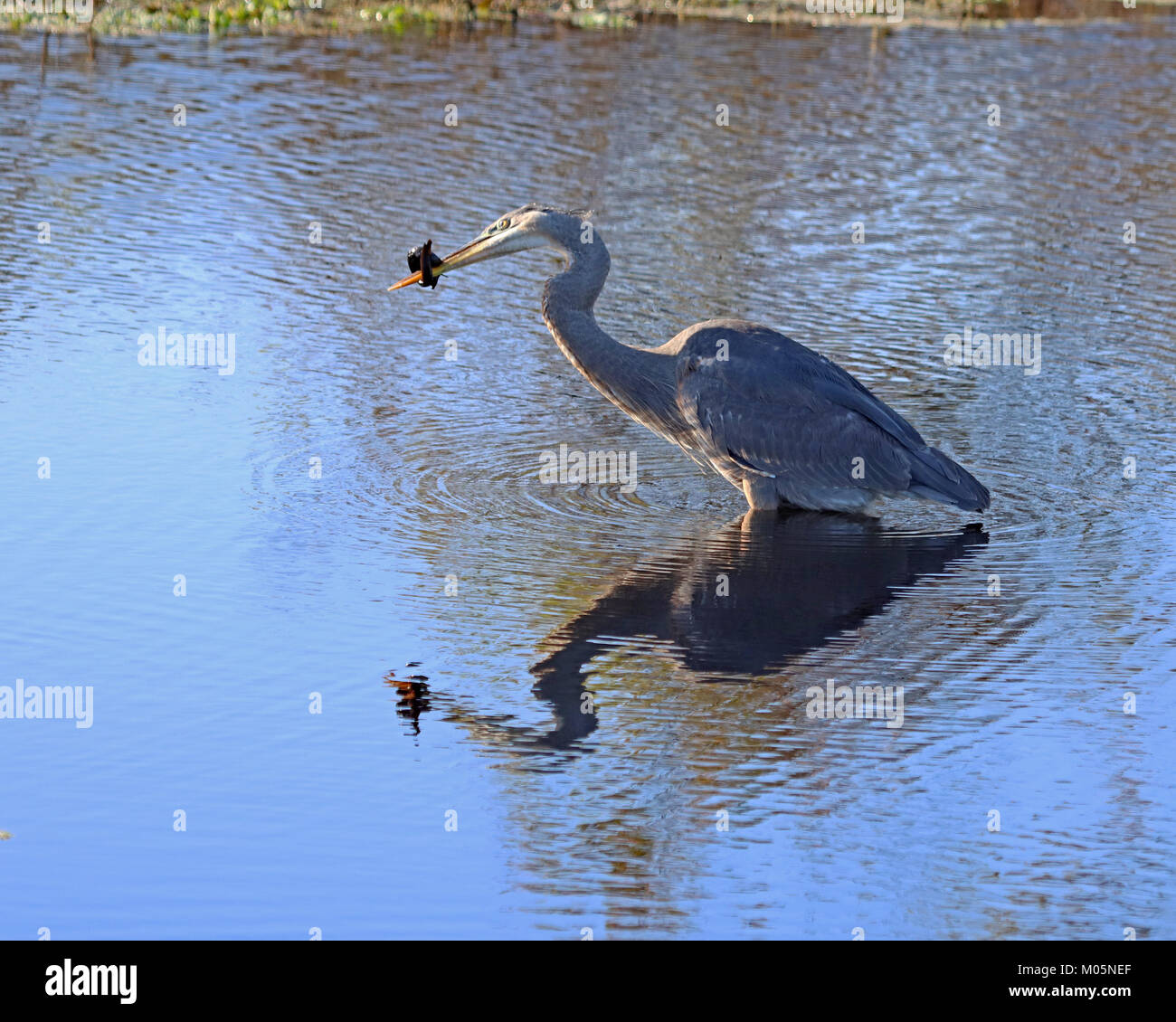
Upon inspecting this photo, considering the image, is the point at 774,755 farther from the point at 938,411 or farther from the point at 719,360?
the point at 938,411

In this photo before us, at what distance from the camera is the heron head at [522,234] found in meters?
10.4

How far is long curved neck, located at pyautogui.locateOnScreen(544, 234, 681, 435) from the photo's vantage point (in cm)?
1055

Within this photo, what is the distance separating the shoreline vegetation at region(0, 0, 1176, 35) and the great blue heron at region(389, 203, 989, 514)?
17.6 meters

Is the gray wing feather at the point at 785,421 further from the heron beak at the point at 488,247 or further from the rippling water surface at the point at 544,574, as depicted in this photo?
the heron beak at the point at 488,247

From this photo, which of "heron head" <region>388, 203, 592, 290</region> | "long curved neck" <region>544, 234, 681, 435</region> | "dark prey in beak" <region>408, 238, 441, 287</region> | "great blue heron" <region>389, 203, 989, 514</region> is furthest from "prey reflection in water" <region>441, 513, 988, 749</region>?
"dark prey in beak" <region>408, 238, 441, 287</region>

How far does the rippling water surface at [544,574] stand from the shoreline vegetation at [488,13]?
7.96m

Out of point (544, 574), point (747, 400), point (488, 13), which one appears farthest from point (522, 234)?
point (488, 13)

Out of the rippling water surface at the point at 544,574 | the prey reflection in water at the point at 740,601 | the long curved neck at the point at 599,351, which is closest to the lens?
the rippling water surface at the point at 544,574

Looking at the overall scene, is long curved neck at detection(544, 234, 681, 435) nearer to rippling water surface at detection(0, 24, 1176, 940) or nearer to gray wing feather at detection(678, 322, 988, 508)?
gray wing feather at detection(678, 322, 988, 508)

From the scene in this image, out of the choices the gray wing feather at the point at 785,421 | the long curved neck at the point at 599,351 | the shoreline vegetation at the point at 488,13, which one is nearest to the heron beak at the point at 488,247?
the long curved neck at the point at 599,351

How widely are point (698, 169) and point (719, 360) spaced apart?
31.5ft

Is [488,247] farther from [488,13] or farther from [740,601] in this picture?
[488,13]

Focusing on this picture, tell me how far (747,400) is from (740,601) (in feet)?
5.39

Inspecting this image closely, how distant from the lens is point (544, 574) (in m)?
9.38
